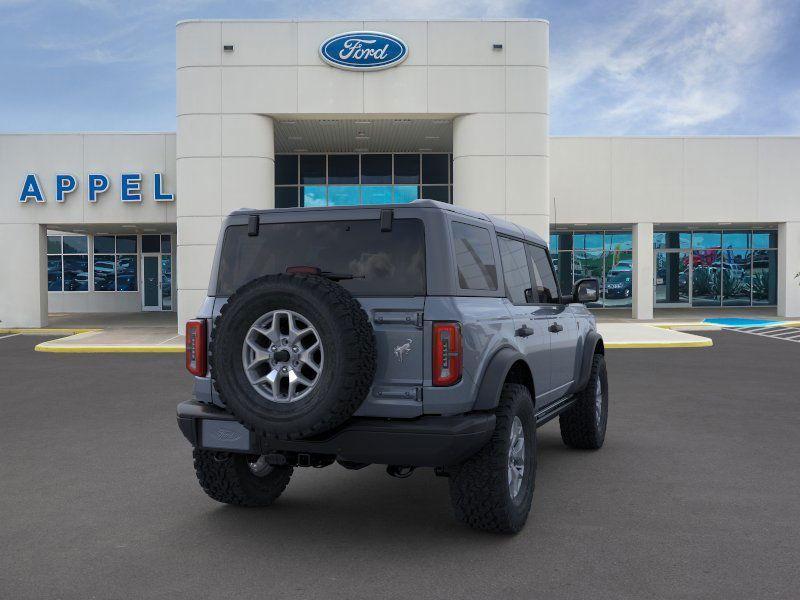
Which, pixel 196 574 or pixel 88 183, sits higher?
pixel 88 183

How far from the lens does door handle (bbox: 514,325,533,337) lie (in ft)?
16.5

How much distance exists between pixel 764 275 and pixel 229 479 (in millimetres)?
33852

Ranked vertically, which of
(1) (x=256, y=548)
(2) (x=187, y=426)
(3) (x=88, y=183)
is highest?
(3) (x=88, y=183)

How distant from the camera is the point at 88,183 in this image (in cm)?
2381

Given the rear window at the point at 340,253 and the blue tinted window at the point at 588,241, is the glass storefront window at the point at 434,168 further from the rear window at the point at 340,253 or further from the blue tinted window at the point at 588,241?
the rear window at the point at 340,253

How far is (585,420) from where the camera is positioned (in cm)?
695

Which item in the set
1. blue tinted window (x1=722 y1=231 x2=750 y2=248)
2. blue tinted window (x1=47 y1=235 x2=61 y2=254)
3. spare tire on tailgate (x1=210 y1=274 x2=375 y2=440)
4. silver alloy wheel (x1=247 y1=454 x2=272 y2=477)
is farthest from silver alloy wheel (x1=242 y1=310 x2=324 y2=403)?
blue tinted window (x1=722 y1=231 x2=750 y2=248)

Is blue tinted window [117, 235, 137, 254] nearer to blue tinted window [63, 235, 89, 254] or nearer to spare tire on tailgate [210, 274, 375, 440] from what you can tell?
blue tinted window [63, 235, 89, 254]

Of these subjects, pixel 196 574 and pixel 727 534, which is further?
pixel 727 534

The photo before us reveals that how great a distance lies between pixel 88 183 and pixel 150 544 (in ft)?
70.6

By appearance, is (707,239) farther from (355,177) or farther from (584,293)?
(584,293)

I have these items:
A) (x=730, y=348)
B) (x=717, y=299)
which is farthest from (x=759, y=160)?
(x=730, y=348)

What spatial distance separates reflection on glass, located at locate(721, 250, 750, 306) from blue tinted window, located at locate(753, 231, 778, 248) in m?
0.62

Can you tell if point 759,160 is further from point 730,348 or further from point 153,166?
point 153,166
